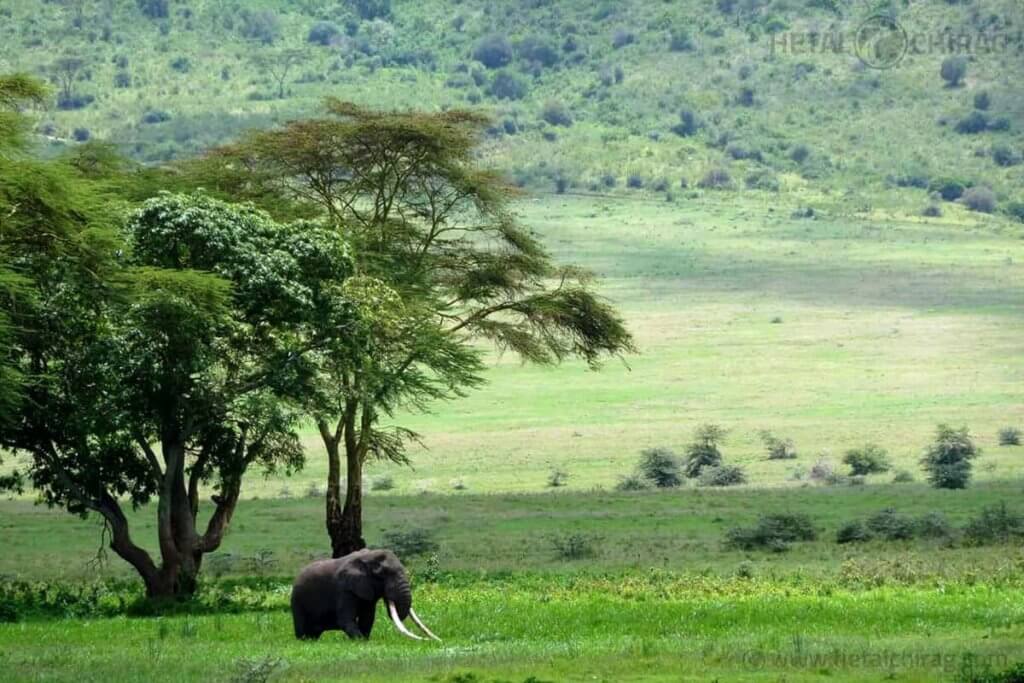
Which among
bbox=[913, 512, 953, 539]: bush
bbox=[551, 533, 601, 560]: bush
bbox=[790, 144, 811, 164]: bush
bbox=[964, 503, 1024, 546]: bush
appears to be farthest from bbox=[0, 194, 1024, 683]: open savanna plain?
bbox=[790, 144, 811, 164]: bush

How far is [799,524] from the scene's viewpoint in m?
40.5

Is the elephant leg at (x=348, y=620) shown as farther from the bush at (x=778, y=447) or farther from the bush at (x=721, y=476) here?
the bush at (x=778, y=447)

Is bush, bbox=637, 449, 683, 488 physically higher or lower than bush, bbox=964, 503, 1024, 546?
lower

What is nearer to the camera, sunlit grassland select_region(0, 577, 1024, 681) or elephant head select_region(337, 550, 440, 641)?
sunlit grassland select_region(0, 577, 1024, 681)

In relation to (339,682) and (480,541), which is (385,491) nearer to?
(480,541)

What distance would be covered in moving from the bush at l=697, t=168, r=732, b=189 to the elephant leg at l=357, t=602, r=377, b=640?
162537 millimetres

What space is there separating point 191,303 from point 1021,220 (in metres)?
146

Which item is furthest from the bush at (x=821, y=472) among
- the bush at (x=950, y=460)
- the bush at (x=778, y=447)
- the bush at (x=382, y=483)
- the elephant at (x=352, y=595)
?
the elephant at (x=352, y=595)

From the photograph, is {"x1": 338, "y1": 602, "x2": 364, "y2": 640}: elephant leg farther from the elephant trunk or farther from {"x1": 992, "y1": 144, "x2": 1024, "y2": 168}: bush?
{"x1": 992, "y1": 144, "x2": 1024, "y2": 168}: bush

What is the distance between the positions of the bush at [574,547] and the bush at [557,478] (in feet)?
73.1

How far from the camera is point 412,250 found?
42.7 metres

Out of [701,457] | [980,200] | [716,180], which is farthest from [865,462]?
[716,180]

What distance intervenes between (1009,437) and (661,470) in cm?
1578

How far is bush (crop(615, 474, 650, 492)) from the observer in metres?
60.2
